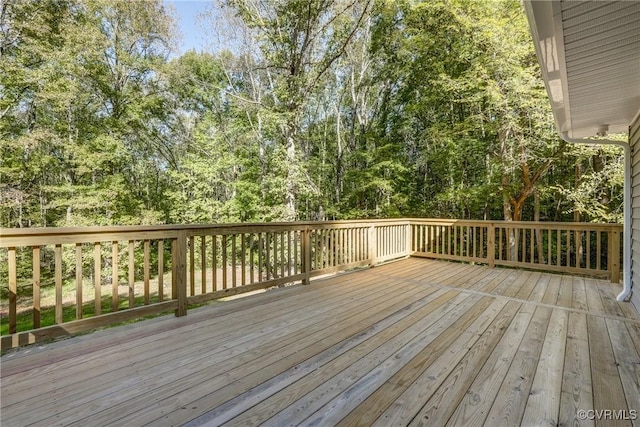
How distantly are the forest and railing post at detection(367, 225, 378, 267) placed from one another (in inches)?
124

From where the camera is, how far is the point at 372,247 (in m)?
5.24

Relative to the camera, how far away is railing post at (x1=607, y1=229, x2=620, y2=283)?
403 cm

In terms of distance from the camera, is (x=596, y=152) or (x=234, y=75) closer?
(x=596, y=152)

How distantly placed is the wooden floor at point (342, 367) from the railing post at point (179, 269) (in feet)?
0.44

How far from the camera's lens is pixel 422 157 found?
10.5 metres

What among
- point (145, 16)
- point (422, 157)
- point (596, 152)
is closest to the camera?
point (596, 152)

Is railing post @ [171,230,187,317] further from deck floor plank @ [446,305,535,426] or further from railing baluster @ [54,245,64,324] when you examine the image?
deck floor plank @ [446,305,535,426]

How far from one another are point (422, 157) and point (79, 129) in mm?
10886

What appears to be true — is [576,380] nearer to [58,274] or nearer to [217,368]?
[217,368]

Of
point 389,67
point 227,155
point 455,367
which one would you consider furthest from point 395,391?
point 389,67

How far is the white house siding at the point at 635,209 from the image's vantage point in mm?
3088

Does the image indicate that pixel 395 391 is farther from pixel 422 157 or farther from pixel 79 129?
pixel 79 129

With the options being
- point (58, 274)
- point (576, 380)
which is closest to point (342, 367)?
point (576, 380)

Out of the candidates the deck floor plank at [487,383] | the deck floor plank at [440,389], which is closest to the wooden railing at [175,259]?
the deck floor plank at [440,389]
